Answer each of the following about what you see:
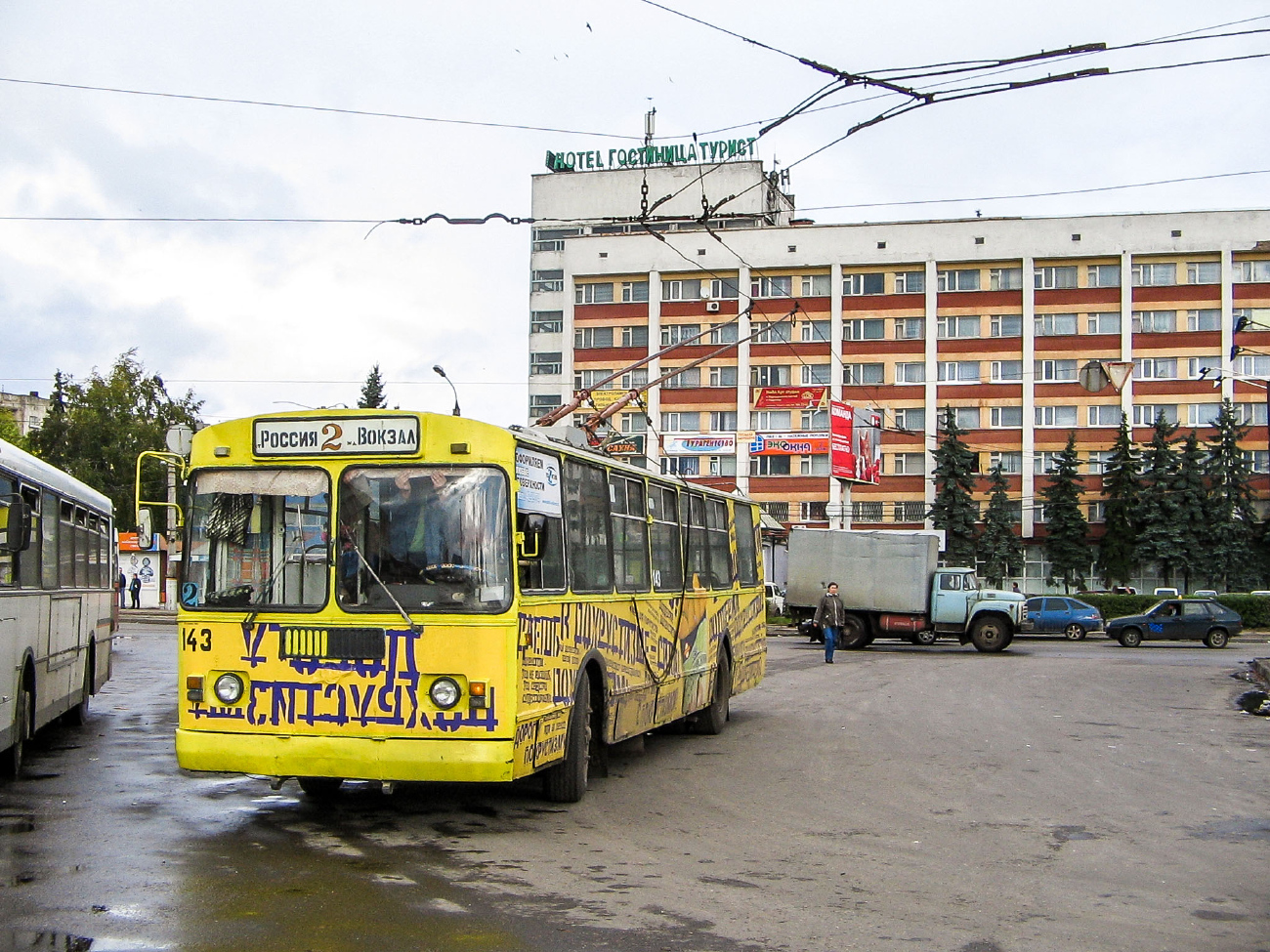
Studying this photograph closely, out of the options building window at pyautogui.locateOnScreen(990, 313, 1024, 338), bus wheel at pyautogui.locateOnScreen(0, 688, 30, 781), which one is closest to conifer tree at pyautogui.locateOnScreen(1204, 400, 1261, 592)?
building window at pyautogui.locateOnScreen(990, 313, 1024, 338)

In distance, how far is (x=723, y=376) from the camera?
72375 millimetres

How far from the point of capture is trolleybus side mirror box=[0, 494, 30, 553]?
10107 mm

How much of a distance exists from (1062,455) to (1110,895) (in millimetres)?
61662

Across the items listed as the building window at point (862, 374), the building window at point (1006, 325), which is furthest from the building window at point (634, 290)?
the building window at point (1006, 325)

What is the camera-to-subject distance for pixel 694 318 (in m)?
72.3

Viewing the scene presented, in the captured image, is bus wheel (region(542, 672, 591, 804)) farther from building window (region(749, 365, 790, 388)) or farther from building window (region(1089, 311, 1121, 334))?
building window (region(1089, 311, 1121, 334))

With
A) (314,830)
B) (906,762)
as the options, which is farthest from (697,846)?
(906,762)

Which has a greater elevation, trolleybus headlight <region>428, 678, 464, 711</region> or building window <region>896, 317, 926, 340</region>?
building window <region>896, 317, 926, 340</region>

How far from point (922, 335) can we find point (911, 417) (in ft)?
14.0

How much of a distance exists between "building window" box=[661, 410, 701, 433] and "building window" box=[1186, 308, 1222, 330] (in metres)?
24.9

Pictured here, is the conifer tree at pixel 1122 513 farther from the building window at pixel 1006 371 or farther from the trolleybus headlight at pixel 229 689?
the trolleybus headlight at pixel 229 689

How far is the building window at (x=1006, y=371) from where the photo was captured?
229 feet

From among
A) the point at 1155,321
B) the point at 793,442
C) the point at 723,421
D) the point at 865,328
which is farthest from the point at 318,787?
the point at 1155,321

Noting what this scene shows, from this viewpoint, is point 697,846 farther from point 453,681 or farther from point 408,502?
point 408,502
